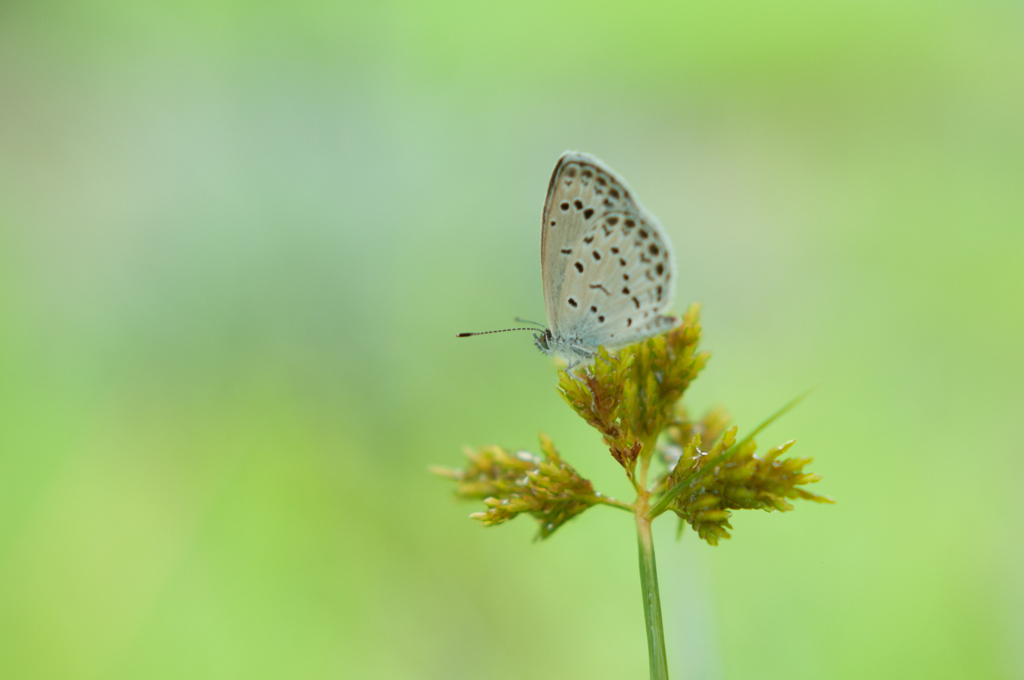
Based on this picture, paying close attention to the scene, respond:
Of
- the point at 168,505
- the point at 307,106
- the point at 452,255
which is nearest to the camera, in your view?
the point at 168,505

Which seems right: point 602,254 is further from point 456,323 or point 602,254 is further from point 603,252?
point 456,323

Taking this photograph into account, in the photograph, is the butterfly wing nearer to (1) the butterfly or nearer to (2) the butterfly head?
(1) the butterfly

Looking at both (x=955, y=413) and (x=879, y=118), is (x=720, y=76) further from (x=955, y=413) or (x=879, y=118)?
(x=955, y=413)

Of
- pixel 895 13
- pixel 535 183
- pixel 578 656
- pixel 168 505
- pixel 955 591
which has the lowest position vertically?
pixel 578 656

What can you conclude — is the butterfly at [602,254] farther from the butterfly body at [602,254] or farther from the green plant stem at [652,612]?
the green plant stem at [652,612]

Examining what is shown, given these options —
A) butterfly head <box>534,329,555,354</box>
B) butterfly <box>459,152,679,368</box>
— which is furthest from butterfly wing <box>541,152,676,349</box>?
butterfly head <box>534,329,555,354</box>

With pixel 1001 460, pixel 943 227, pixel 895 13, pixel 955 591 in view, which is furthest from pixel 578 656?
pixel 895 13

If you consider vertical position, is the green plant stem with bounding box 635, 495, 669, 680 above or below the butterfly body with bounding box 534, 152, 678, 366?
below

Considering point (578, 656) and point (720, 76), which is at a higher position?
point (720, 76)
